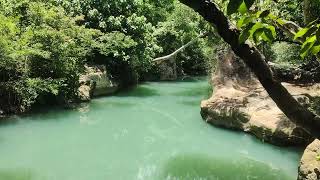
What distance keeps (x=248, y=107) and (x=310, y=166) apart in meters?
4.35

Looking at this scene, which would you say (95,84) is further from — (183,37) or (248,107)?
(183,37)

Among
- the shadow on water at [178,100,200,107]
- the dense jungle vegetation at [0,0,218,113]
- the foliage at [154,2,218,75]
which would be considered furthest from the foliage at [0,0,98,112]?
the foliage at [154,2,218,75]


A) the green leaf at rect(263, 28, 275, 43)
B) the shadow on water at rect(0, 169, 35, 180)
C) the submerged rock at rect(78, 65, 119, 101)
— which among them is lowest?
the shadow on water at rect(0, 169, 35, 180)

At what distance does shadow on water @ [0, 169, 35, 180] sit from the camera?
7.07 meters

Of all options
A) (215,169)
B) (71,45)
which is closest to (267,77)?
(215,169)

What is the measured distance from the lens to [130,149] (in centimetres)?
911

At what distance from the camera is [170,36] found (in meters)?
23.0

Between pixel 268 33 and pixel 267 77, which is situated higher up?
pixel 268 33

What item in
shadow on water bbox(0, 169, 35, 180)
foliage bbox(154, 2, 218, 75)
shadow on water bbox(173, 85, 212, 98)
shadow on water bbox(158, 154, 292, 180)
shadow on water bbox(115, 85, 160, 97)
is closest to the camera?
shadow on water bbox(0, 169, 35, 180)

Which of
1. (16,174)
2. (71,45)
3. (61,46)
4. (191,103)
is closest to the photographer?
(16,174)

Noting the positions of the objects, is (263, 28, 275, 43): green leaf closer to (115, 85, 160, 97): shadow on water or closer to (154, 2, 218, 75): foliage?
(115, 85, 160, 97): shadow on water

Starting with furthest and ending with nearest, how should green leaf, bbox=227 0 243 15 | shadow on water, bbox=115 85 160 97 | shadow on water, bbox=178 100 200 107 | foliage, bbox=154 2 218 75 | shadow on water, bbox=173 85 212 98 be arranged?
foliage, bbox=154 2 218 75 < shadow on water, bbox=173 85 212 98 < shadow on water, bbox=115 85 160 97 < shadow on water, bbox=178 100 200 107 < green leaf, bbox=227 0 243 15

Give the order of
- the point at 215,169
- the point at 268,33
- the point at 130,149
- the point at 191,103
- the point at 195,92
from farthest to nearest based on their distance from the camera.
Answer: the point at 195,92 < the point at 191,103 < the point at 130,149 < the point at 215,169 < the point at 268,33

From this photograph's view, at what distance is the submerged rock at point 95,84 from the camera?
1473 cm
